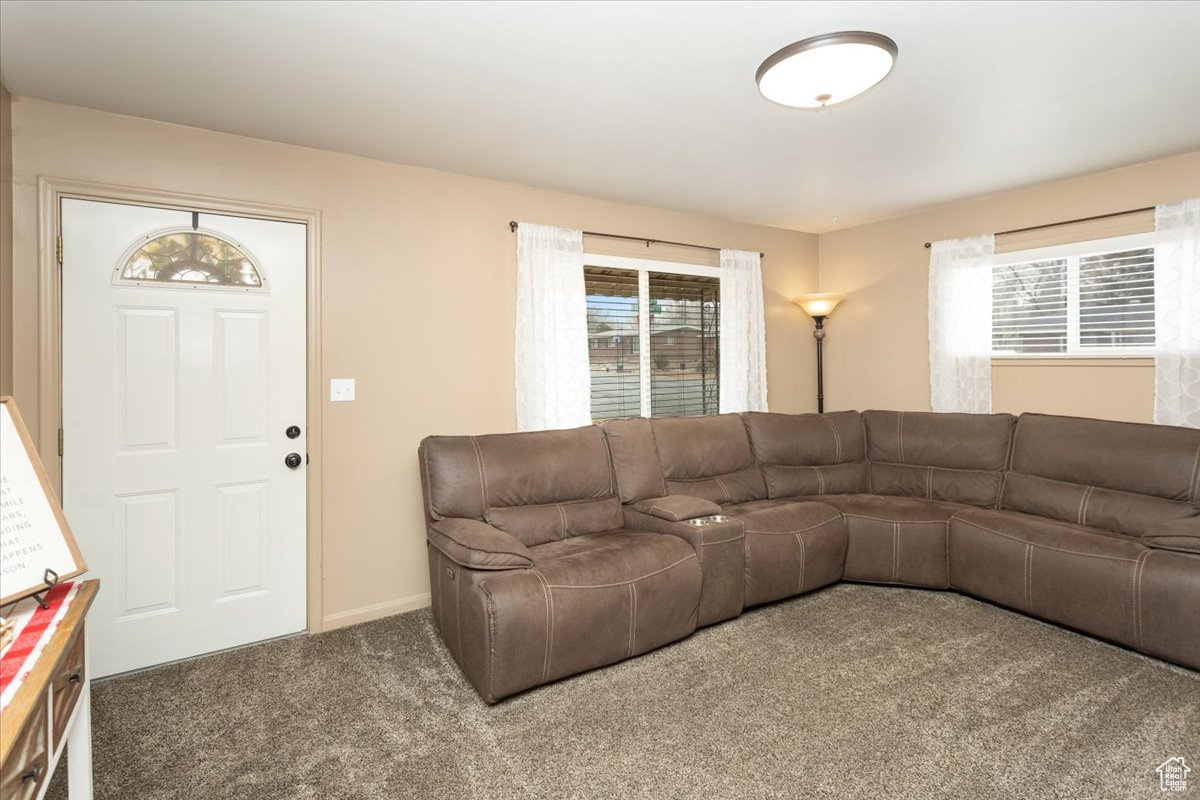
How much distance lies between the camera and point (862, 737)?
2.10 m

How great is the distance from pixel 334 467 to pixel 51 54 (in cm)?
195

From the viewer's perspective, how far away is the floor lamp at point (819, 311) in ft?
15.4

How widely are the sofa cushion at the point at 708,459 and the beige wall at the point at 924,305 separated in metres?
1.52

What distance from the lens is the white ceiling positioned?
1888 millimetres

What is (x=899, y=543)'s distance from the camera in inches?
138

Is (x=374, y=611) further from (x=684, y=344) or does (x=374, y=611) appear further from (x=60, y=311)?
(x=684, y=344)

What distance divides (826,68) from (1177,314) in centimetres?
273

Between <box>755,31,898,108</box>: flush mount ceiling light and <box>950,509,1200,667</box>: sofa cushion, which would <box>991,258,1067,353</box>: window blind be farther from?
<box>755,31,898,108</box>: flush mount ceiling light

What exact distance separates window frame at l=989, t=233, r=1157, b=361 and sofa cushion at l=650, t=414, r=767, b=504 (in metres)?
1.87

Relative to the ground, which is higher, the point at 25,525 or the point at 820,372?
the point at 820,372

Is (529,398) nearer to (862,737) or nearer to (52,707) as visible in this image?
(862,737)

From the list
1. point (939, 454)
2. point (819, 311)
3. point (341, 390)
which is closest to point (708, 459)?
point (939, 454)

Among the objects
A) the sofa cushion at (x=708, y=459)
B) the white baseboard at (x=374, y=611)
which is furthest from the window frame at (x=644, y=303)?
the white baseboard at (x=374, y=611)

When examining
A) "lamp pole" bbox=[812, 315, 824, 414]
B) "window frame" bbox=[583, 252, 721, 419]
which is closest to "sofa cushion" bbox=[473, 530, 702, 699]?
"window frame" bbox=[583, 252, 721, 419]
